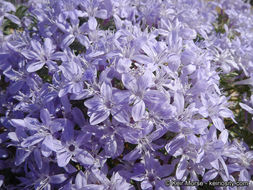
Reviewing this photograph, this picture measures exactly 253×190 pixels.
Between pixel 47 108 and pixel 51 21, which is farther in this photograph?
pixel 51 21

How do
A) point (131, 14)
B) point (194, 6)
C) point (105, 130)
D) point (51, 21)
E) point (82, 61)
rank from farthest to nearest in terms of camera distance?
point (194, 6)
point (131, 14)
point (51, 21)
point (82, 61)
point (105, 130)

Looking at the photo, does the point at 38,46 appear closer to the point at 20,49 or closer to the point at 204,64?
the point at 20,49

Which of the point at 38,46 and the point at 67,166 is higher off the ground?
the point at 38,46

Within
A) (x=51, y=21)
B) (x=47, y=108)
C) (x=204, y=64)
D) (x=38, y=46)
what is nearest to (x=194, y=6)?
(x=204, y=64)

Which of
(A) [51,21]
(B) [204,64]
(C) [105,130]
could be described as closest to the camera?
(C) [105,130]

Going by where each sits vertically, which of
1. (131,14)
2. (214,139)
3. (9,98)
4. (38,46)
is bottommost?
(9,98)

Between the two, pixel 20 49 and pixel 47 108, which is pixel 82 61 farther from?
pixel 20 49
